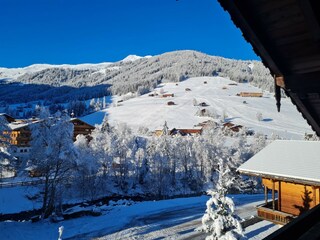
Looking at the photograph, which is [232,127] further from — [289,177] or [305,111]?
[305,111]

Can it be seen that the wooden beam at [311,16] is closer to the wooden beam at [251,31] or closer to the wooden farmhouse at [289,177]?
the wooden beam at [251,31]

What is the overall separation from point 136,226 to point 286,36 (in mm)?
20481

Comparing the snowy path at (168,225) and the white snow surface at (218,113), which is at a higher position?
the white snow surface at (218,113)

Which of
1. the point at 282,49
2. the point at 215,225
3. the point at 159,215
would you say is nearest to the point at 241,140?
the point at 159,215

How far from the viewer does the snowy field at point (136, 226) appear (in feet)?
65.1

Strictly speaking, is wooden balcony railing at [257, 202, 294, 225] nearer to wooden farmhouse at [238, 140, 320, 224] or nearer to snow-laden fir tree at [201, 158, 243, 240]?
wooden farmhouse at [238, 140, 320, 224]

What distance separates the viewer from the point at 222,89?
148 m

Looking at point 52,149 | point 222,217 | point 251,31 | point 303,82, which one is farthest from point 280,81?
point 52,149

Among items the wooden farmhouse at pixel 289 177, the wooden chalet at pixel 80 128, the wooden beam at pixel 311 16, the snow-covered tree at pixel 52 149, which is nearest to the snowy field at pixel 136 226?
the wooden farmhouse at pixel 289 177

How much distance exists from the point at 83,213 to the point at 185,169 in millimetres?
31356

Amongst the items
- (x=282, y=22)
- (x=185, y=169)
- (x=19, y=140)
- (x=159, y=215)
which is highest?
(x=282, y=22)

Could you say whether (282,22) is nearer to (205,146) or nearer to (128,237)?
(128,237)

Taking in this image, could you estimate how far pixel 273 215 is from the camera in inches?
572

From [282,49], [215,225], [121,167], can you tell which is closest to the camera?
[282,49]
